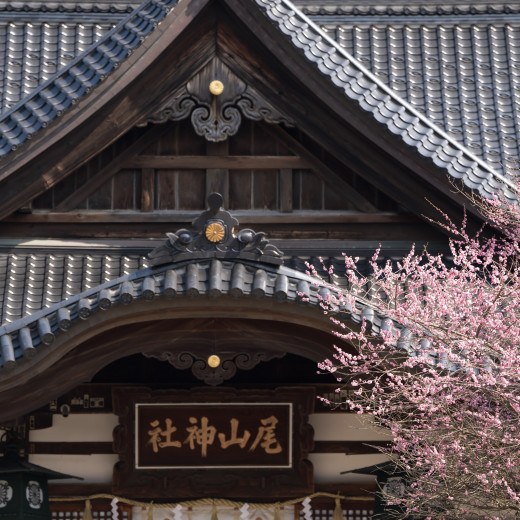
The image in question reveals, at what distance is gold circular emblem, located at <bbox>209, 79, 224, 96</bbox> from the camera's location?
10.5 meters

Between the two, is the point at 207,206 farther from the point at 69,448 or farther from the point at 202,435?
the point at 69,448

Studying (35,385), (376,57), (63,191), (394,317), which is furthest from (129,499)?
(376,57)

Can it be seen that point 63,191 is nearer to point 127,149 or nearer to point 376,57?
point 127,149

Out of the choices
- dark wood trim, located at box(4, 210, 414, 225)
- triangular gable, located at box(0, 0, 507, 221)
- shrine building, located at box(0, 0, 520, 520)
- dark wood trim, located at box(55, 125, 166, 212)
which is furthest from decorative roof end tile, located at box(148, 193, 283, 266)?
dark wood trim, located at box(55, 125, 166, 212)

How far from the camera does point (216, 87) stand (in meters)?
10.5

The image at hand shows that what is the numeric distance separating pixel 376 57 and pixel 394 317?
7.35m

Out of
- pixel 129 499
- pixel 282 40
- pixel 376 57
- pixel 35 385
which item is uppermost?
pixel 376 57

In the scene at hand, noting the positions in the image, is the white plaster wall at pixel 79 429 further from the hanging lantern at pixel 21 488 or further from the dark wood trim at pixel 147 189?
the dark wood trim at pixel 147 189

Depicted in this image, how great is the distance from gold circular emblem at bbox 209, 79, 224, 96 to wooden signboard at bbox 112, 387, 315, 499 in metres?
2.51

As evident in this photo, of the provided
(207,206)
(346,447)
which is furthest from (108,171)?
(346,447)

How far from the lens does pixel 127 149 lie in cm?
1060

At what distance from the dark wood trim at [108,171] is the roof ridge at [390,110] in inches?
55.2

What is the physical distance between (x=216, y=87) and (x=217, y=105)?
17 centimetres

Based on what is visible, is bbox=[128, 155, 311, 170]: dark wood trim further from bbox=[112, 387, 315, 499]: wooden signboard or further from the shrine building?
bbox=[112, 387, 315, 499]: wooden signboard
